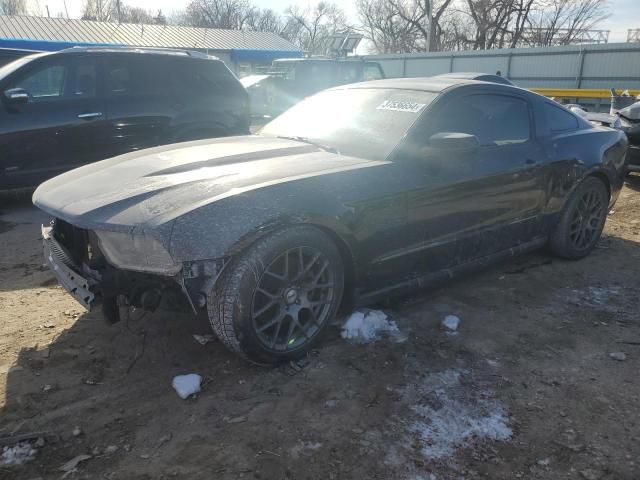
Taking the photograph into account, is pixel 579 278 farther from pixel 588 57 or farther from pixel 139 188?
pixel 588 57

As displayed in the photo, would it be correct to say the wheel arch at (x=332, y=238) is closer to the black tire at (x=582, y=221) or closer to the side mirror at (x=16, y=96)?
the black tire at (x=582, y=221)

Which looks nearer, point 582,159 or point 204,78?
point 582,159

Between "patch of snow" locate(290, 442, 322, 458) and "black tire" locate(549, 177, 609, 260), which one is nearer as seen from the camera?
"patch of snow" locate(290, 442, 322, 458)

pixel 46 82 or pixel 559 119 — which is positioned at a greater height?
pixel 46 82

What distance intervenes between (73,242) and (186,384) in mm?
1098

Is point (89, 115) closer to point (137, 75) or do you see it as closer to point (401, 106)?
point (137, 75)

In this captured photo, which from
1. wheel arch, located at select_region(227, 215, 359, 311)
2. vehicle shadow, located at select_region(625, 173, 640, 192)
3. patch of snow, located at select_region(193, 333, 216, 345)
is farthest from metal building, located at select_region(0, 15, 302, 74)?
wheel arch, located at select_region(227, 215, 359, 311)

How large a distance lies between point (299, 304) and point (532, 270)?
8.25 ft

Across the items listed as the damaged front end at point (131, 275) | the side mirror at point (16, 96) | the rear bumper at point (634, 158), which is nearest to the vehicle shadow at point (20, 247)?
the side mirror at point (16, 96)

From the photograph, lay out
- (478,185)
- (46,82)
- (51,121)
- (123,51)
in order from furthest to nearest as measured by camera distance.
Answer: (123,51), (46,82), (51,121), (478,185)

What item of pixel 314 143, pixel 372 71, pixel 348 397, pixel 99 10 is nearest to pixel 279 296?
pixel 348 397

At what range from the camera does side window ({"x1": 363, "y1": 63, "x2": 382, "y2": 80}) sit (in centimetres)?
1492

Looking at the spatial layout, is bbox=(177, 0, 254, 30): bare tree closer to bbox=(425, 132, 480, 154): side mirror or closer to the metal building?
the metal building

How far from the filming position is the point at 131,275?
2.66 meters
